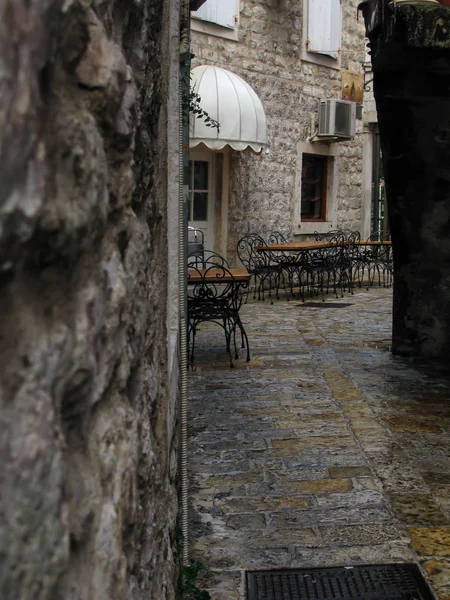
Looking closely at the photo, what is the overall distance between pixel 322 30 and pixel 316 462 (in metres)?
10.9

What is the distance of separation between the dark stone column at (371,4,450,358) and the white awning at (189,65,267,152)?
14.6ft

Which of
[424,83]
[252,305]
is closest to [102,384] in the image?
[424,83]

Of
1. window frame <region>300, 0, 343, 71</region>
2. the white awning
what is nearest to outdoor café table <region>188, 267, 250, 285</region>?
the white awning

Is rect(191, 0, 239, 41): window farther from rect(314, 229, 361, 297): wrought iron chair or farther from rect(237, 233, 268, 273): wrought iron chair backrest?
rect(314, 229, 361, 297): wrought iron chair

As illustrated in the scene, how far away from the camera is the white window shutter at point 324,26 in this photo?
1302 centimetres

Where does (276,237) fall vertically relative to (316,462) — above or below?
above

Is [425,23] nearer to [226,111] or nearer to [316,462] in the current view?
[316,462]

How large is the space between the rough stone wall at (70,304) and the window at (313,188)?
12.8m

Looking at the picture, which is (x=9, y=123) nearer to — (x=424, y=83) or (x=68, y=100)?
(x=68, y=100)

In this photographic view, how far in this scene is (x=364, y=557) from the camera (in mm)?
2916

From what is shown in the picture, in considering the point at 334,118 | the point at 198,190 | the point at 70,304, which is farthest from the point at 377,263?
the point at 70,304

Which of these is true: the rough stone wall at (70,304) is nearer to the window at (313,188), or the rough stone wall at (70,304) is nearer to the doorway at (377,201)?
the window at (313,188)

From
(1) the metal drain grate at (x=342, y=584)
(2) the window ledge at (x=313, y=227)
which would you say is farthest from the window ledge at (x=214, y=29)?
(1) the metal drain grate at (x=342, y=584)

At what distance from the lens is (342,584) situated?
272cm
